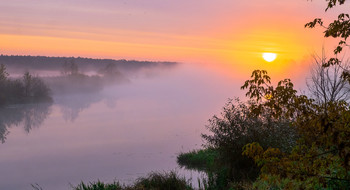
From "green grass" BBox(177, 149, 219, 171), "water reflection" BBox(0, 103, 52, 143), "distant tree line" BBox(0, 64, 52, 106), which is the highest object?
"distant tree line" BBox(0, 64, 52, 106)

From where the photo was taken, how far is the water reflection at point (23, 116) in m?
65.2

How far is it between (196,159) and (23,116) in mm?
58545

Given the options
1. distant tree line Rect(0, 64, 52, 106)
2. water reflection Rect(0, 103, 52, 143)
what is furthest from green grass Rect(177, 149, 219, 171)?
distant tree line Rect(0, 64, 52, 106)

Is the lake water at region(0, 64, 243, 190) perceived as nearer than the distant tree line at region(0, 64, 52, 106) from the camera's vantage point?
Yes

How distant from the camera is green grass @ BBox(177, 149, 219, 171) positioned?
2780 cm

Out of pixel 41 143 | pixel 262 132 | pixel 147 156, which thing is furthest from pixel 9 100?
pixel 262 132

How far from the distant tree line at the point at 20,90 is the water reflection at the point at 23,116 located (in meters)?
1.80

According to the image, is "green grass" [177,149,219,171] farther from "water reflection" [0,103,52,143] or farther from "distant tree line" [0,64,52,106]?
"distant tree line" [0,64,52,106]

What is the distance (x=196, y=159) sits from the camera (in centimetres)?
2941

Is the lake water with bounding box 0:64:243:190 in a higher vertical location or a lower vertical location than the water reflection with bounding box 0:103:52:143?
lower

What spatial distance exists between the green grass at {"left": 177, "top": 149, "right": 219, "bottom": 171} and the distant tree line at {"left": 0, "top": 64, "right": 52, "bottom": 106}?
67644 mm

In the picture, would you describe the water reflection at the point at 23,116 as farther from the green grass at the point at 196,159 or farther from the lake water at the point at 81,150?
the green grass at the point at 196,159

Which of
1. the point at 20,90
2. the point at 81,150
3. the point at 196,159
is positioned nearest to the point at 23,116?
the point at 20,90

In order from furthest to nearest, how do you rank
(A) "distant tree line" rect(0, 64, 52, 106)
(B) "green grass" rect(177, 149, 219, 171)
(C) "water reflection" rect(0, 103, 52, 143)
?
(A) "distant tree line" rect(0, 64, 52, 106) → (C) "water reflection" rect(0, 103, 52, 143) → (B) "green grass" rect(177, 149, 219, 171)
